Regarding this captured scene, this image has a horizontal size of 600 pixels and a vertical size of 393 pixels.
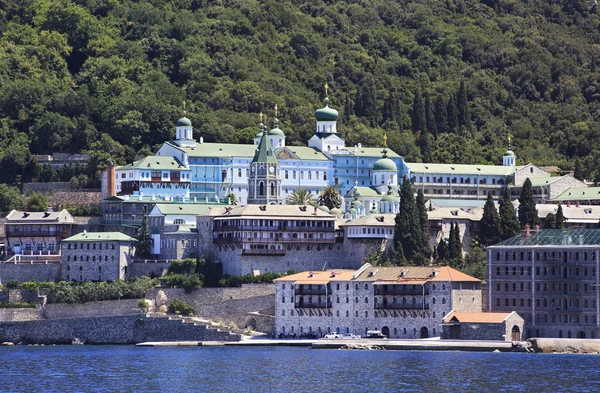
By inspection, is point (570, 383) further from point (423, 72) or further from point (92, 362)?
point (423, 72)

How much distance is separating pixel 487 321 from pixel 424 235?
51.2 ft

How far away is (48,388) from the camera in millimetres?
90750

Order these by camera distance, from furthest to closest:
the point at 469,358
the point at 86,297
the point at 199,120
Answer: the point at 199,120, the point at 86,297, the point at 469,358

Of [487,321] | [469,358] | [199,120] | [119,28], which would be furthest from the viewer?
[119,28]

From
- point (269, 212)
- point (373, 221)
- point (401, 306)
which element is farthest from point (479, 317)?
point (269, 212)

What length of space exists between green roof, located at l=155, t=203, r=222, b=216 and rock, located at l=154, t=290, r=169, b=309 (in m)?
8.24

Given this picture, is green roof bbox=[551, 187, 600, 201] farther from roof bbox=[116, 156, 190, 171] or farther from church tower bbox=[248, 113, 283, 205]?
roof bbox=[116, 156, 190, 171]

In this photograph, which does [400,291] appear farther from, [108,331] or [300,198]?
[300,198]

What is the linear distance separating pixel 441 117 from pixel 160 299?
54.0m

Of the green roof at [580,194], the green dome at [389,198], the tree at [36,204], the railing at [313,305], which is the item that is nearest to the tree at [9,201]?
Result: the tree at [36,204]

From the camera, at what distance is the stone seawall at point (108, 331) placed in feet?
389

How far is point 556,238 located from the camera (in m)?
116

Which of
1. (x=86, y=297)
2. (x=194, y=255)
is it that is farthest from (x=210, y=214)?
(x=86, y=297)

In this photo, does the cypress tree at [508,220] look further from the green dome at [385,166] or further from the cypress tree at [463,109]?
the cypress tree at [463,109]
